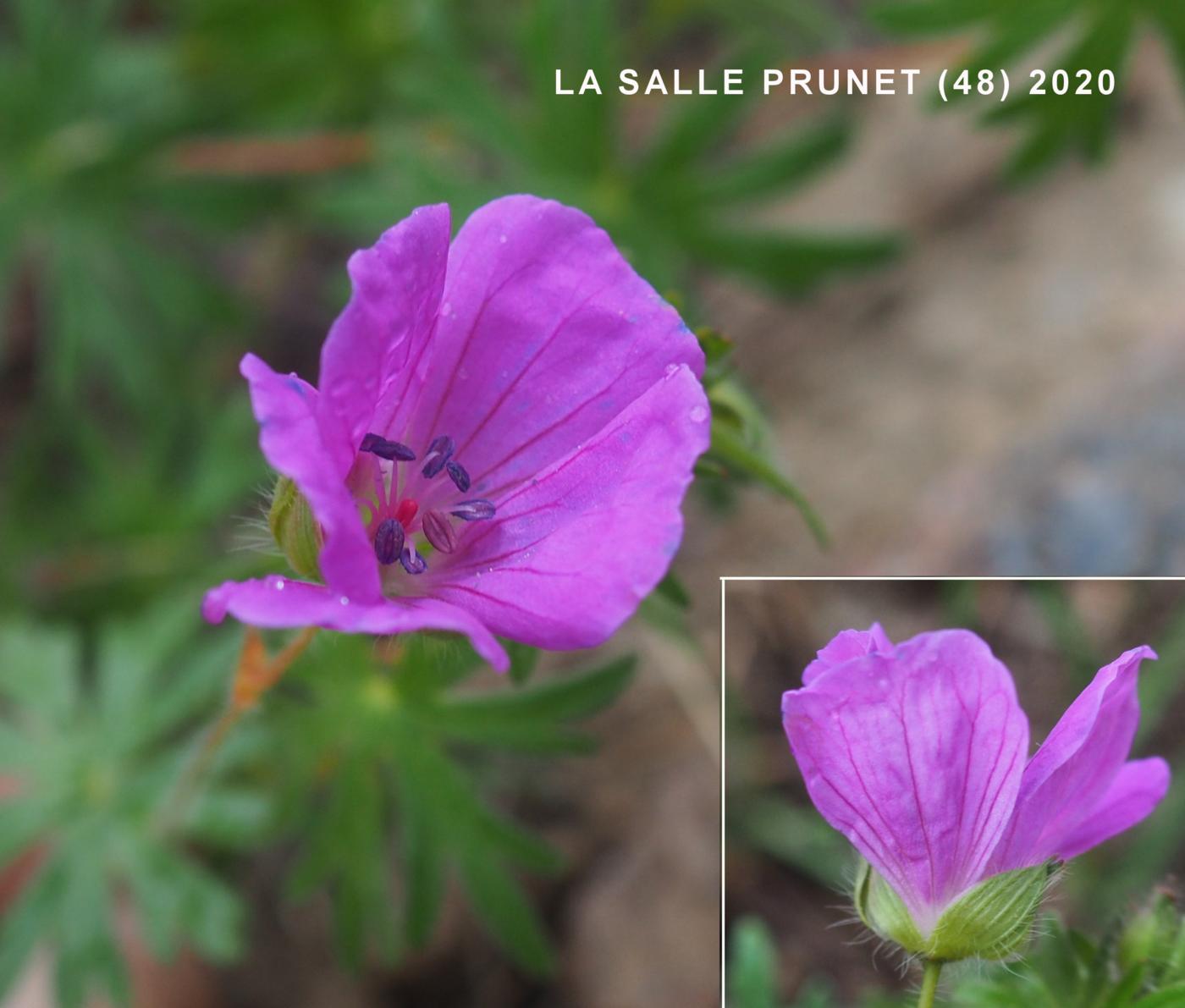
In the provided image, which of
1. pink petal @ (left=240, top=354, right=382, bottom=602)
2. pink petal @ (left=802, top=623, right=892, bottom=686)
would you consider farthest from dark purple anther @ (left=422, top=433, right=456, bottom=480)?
pink petal @ (left=802, top=623, right=892, bottom=686)

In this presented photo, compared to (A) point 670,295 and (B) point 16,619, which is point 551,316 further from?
(B) point 16,619

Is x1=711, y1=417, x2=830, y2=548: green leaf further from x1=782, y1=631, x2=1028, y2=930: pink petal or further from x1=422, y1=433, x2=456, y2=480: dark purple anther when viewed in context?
x1=782, y1=631, x2=1028, y2=930: pink petal

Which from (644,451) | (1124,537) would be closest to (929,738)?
(644,451)

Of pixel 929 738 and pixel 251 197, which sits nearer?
pixel 929 738

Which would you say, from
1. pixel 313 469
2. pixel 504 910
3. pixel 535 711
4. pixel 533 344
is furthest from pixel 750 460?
pixel 504 910

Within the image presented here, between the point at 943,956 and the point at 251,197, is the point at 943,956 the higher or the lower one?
the lower one

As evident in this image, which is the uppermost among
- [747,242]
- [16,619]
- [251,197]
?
[251,197]

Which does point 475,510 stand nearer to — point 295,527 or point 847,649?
point 295,527
